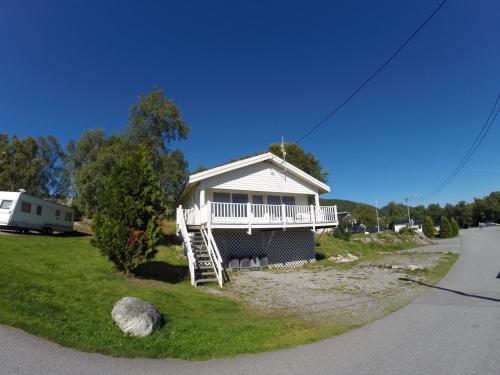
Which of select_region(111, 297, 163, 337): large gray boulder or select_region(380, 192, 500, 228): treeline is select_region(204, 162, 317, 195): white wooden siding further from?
select_region(380, 192, 500, 228): treeline

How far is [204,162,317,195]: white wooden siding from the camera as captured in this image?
1700 cm

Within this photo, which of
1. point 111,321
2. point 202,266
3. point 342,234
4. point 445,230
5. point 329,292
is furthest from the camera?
point 445,230

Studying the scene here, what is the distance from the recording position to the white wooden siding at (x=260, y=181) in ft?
55.8

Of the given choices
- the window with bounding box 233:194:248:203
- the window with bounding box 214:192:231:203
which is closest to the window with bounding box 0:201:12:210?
the window with bounding box 214:192:231:203

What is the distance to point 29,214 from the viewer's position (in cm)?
1917

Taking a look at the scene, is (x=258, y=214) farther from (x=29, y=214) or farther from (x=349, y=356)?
(x=29, y=214)

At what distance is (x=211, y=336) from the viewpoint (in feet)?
18.8

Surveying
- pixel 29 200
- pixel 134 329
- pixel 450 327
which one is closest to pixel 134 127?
pixel 29 200

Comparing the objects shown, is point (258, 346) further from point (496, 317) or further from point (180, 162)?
point (180, 162)

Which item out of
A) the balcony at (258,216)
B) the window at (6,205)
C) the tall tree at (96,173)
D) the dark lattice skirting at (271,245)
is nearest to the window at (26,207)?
the window at (6,205)

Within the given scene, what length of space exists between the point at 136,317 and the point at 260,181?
42.8 ft

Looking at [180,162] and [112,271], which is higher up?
[180,162]

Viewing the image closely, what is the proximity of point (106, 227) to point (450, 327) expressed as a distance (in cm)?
958

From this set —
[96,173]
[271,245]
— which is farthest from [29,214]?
[271,245]
